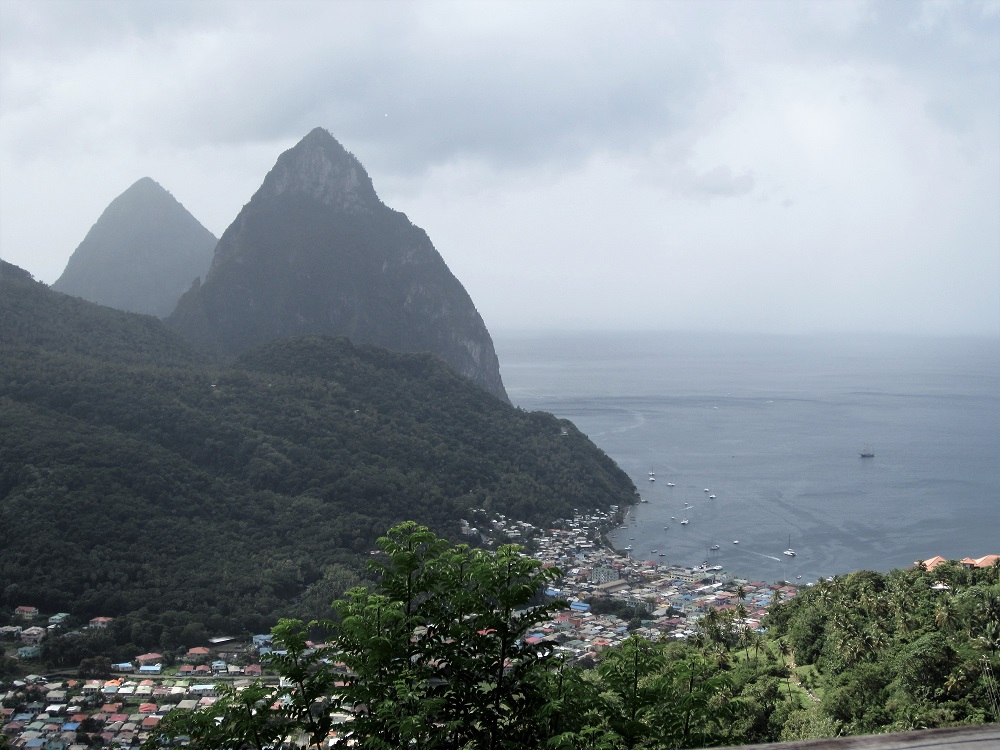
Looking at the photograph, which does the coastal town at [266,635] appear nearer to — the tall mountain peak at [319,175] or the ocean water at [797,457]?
the ocean water at [797,457]

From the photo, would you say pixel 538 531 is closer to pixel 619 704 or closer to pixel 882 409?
pixel 619 704

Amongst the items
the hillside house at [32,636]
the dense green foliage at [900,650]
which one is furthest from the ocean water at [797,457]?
the hillside house at [32,636]

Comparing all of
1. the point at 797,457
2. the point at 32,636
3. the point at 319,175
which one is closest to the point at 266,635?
the point at 32,636

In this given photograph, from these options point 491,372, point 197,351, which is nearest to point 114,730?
point 197,351

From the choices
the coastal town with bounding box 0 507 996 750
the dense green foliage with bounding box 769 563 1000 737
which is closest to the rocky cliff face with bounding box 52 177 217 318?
the coastal town with bounding box 0 507 996 750

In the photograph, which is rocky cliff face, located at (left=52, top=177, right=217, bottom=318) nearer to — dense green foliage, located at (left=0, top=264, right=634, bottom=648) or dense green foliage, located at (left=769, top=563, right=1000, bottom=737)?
dense green foliage, located at (left=0, top=264, right=634, bottom=648)
